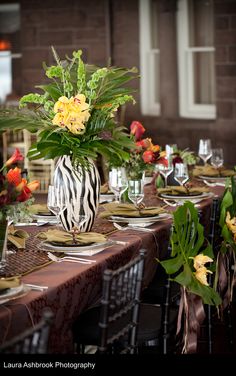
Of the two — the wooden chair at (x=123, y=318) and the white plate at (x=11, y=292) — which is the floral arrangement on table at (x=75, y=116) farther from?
the white plate at (x=11, y=292)

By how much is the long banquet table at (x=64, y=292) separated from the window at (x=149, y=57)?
676 centimetres

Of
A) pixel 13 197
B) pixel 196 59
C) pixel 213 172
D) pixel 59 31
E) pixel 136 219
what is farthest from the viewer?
pixel 59 31

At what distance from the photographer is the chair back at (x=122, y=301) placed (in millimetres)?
2479

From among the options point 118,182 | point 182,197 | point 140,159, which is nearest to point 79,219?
point 118,182

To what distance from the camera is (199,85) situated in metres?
10.0

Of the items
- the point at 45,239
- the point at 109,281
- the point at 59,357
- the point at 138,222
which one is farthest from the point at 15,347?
the point at 138,222

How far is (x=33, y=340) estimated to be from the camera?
6.20 feet

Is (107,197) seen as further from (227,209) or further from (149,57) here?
(149,57)

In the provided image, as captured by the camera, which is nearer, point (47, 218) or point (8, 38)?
point (47, 218)

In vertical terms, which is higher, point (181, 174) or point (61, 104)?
point (61, 104)

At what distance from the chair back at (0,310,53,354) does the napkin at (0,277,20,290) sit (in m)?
0.72

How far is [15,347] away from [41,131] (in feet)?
6.09

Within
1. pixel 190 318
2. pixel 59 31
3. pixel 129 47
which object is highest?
pixel 59 31

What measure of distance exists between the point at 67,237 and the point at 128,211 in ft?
2.25
